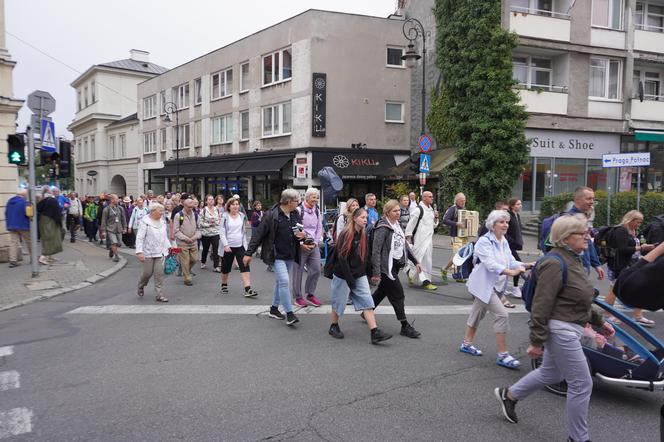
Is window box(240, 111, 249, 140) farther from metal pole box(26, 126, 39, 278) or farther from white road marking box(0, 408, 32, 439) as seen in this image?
white road marking box(0, 408, 32, 439)

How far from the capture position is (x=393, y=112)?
27297 mm

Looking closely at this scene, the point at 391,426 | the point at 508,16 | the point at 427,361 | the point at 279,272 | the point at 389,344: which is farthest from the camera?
the point at 508,16

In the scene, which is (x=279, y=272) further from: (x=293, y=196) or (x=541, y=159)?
(x=541, y=159)

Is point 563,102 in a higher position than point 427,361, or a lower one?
higher

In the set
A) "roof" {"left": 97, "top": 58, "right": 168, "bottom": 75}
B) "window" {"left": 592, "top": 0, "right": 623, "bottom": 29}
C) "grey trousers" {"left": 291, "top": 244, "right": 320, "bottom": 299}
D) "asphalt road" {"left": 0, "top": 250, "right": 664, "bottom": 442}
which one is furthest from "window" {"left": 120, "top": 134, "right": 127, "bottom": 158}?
"grey trousers" {"left": 291, "top": 244, "right": 320, "bottom": 299}

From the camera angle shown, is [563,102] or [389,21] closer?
[563,102]

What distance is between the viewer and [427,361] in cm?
549

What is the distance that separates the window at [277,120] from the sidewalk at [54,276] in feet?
46.7

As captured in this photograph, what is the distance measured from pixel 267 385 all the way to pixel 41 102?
9085 mm

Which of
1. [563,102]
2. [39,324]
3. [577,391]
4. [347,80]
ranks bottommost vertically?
[39,324]

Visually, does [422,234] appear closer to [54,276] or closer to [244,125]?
[54,276]

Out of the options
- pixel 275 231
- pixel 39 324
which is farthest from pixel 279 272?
pixel 39 324

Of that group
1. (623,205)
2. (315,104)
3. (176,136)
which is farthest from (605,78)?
(176,136)

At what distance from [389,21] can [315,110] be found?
6.29 metres
